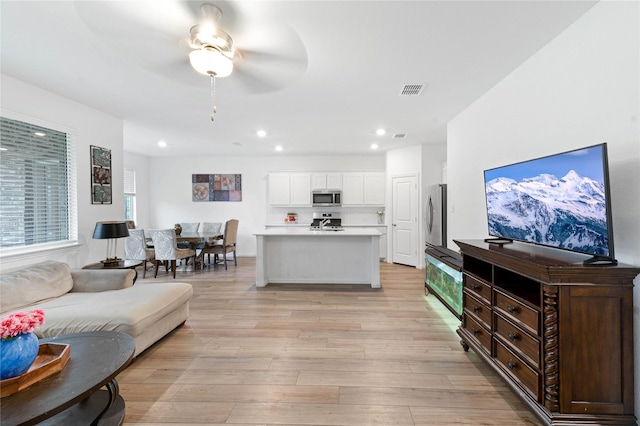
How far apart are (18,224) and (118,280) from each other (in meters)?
1.16

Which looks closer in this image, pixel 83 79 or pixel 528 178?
pixel 528 178

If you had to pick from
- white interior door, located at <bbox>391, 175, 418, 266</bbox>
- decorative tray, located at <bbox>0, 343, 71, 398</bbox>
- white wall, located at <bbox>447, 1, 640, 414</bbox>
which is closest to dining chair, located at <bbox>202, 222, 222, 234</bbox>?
white interior door, located at <bbox>391, 175, 418, 266</bbox>

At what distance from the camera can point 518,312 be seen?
72.9 inches

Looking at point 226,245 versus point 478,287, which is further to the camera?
point 226,245

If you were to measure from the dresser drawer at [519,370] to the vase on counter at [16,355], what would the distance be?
109 inches

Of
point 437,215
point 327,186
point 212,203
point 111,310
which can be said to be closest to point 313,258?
point 437,215

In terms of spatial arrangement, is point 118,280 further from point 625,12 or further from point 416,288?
point 625,12

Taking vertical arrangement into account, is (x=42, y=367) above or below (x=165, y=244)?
below

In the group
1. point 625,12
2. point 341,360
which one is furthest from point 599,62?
point 341,360

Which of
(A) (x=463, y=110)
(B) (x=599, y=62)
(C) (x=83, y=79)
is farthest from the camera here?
(A) (x=463, y=110)

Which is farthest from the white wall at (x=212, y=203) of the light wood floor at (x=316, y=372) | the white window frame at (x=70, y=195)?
the white window frame at (x=70, y=195)

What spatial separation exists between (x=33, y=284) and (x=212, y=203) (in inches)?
192

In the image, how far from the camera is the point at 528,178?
2.01m

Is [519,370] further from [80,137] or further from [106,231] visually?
[80,137]
